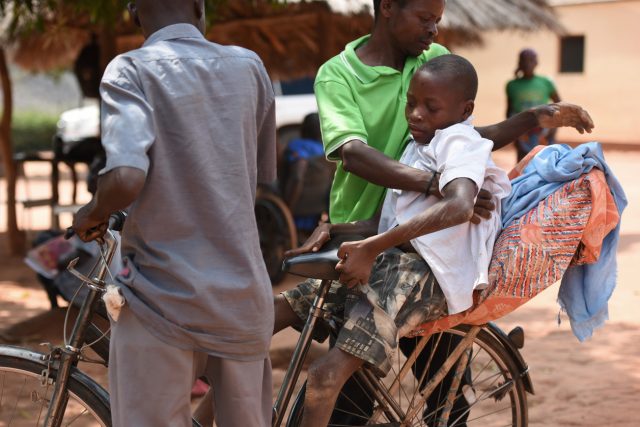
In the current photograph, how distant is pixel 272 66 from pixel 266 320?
827 cm

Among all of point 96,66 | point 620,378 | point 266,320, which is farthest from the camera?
point 96,66

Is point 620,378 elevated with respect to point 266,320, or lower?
lower

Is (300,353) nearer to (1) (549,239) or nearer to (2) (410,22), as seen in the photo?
(1) (549,239)

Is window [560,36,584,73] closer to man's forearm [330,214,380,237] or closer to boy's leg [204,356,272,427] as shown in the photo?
man's forearm [330,214,380,237]

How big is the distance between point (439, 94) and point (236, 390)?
0.98 metres

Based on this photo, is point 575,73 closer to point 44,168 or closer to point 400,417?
point 44,168

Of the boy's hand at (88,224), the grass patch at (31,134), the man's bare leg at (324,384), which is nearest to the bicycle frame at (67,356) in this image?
Result: the boy's hand at (88,224)

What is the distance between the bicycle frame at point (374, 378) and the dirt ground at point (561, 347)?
1.22 feet

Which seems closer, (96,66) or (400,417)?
(400,417)

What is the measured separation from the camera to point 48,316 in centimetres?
547

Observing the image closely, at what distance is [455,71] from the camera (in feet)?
8.16

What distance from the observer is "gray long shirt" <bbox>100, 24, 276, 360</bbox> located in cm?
202

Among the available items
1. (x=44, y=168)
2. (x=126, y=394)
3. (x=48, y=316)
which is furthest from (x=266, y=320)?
(x=44, y=168)

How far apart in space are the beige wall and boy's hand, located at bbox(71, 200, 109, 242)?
611 inches
